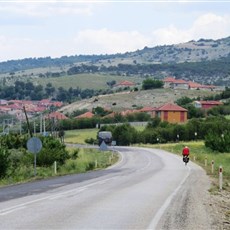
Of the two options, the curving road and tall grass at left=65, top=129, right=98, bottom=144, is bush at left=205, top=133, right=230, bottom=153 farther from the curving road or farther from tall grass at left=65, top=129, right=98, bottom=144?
the curving road

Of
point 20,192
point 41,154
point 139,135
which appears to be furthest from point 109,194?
point 139,135

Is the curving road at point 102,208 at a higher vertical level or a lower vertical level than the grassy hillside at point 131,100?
higher

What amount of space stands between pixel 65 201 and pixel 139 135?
9087cm

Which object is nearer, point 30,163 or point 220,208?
point 220,208

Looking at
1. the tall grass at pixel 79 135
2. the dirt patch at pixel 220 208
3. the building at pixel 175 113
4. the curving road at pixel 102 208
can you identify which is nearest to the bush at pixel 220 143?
the tall grass at pixel 79 135

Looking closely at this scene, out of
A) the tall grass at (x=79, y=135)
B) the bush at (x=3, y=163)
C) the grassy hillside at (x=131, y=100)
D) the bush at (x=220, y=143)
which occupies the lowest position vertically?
the tall grass at (x=79, y=135)

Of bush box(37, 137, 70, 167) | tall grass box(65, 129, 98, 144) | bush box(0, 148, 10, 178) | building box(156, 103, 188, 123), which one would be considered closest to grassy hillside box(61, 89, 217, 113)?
building box(156, 103, 188, 123)

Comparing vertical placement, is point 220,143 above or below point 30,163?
below

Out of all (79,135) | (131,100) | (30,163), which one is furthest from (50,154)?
(131,100)

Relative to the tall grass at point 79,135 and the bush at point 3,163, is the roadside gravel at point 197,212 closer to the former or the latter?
the bush at point 3,163

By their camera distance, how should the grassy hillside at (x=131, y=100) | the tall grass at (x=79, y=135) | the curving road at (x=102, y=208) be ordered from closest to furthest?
the curving road at (x=102, y=208), the tall grass at (x=79, y=135), the grassy hillside at (x=131, y=100)

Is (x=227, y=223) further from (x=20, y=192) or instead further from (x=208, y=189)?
(x=208, y=189)

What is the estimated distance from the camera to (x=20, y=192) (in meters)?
21.2

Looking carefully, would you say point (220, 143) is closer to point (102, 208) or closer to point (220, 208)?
point (220, 208)
